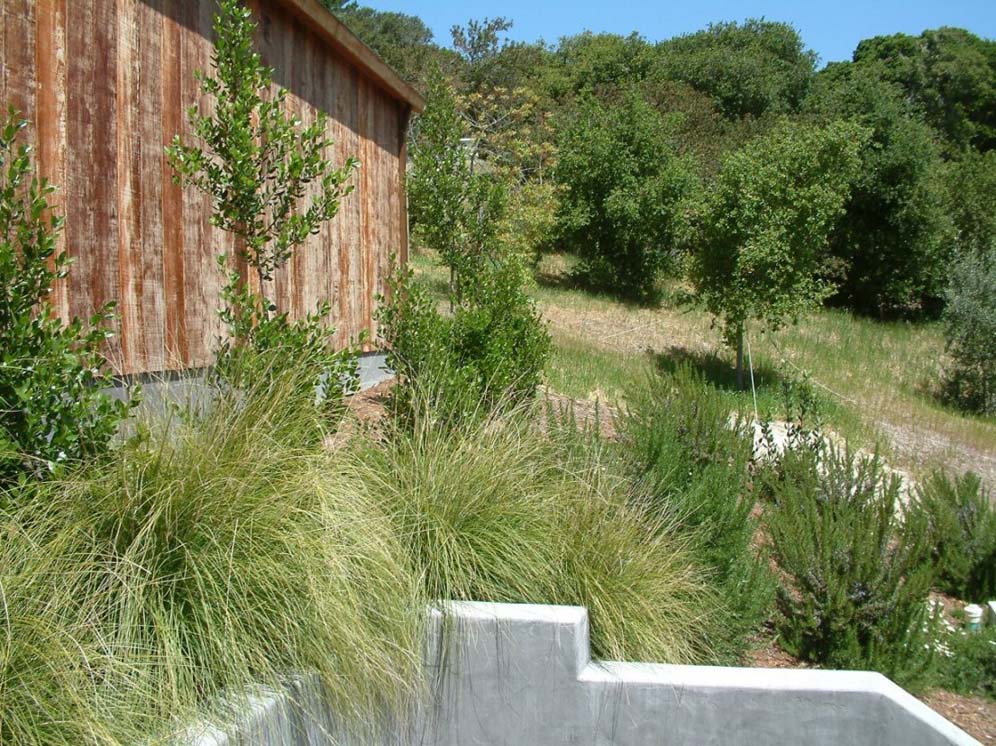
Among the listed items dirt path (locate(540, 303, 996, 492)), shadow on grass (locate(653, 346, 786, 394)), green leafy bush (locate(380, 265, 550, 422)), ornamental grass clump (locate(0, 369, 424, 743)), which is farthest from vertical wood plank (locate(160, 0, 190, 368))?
shadow on grass (locate(653, 346, 786, 394))

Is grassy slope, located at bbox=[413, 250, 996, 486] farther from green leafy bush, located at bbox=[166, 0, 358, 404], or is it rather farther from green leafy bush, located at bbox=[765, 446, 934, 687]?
green leafy bush, located at bbox=[166, 0, 358, 404]

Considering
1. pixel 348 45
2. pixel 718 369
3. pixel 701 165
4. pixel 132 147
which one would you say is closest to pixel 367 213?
pixel 348 45

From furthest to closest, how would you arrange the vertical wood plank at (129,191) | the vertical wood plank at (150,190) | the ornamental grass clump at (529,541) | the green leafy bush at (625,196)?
the green leafy bush at (625,196) < the vertical wood plank at (150,190) < the vertical wood plank at (129,191) < the ornamental grass clump at (529,541)

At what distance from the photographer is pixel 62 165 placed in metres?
5.11

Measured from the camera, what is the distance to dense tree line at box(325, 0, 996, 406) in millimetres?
15969

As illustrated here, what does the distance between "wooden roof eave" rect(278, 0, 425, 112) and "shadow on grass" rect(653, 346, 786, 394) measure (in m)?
7.87

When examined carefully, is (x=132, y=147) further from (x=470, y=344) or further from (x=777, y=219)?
(x=777, y=219)

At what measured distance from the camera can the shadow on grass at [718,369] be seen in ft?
52.7

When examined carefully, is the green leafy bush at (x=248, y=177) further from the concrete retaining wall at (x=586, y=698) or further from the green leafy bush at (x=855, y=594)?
the green leafy bush at (x=855, y=594)

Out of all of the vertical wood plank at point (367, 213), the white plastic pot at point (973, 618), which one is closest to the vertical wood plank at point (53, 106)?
the vertical wood plank at point (367, 213)

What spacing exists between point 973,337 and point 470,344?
46.3 ft

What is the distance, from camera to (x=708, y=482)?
5.63 metres

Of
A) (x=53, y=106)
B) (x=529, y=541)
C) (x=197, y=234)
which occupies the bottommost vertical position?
(x=529, y=541)

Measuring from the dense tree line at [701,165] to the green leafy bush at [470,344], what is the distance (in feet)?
13.8
